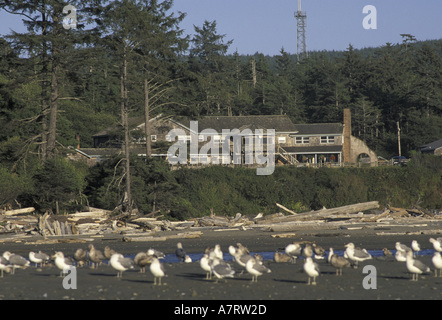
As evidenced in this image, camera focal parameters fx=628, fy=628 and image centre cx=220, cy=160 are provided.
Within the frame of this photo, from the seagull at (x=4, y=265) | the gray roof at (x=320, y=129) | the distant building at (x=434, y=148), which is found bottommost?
the seagull at (x=4, y=265)

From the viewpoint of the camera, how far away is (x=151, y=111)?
66.6m

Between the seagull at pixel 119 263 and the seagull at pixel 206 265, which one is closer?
the seagull at pixel 119 263

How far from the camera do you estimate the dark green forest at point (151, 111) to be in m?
42.6

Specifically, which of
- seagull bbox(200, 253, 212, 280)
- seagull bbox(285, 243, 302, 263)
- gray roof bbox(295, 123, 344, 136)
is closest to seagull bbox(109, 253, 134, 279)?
seagull bbox(200, 253, 212, 280)

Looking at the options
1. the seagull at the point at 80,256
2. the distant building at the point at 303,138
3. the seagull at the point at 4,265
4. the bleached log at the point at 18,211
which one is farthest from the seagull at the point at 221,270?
the distant building at the point at 303,138

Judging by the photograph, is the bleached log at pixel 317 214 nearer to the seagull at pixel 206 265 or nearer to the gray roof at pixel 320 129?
the seagull at pixel 206 265

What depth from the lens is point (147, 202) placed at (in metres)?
45.1

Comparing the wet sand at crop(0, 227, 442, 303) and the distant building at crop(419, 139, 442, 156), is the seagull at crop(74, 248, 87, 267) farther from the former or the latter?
the distant building at crop(419, 139, 442, 156)

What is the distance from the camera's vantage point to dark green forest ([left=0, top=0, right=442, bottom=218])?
140 ft

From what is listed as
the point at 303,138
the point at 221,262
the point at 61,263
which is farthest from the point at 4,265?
the point at 303,138

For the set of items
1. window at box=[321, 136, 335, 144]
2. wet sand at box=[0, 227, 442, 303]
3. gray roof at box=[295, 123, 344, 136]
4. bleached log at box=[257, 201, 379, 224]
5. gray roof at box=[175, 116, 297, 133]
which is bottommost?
bleached log at box=[257, 201, 379, 224]

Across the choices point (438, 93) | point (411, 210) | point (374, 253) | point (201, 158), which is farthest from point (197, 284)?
point (438, 93)

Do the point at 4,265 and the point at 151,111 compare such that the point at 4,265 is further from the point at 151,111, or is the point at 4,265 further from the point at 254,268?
the point at 151,111

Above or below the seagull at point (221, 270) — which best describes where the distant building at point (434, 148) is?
above
